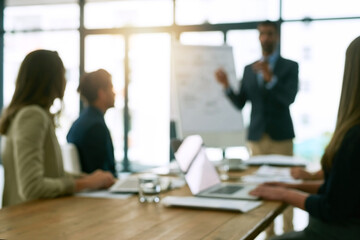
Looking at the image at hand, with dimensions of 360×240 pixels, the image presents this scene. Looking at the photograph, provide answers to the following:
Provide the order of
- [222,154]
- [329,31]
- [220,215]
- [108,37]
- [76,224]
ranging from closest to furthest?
[76,224] → [220,215] → [329,31] → [222,154] → [108,37]

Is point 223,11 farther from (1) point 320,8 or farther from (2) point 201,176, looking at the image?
(2) point 201,176

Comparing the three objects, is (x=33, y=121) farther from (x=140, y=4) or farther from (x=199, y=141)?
(x=140, y=4)

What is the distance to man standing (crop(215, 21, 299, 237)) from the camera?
13.2 ft

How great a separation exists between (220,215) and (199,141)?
0.69 meters

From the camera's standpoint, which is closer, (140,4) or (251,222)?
(251,222)

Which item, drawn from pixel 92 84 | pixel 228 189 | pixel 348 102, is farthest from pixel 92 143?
pixel 348 102

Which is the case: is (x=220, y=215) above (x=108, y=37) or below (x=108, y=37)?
below

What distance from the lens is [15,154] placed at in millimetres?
1898

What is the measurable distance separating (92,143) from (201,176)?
82 centimetres

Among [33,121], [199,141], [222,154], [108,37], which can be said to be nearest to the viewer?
[33,121]

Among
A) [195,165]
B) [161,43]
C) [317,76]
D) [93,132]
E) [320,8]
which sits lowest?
[195,165]

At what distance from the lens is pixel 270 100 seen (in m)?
4.07

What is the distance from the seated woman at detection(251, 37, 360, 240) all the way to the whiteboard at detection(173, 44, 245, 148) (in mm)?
2584

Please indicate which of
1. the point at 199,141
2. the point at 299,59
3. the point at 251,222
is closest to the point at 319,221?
the point at 251,222
